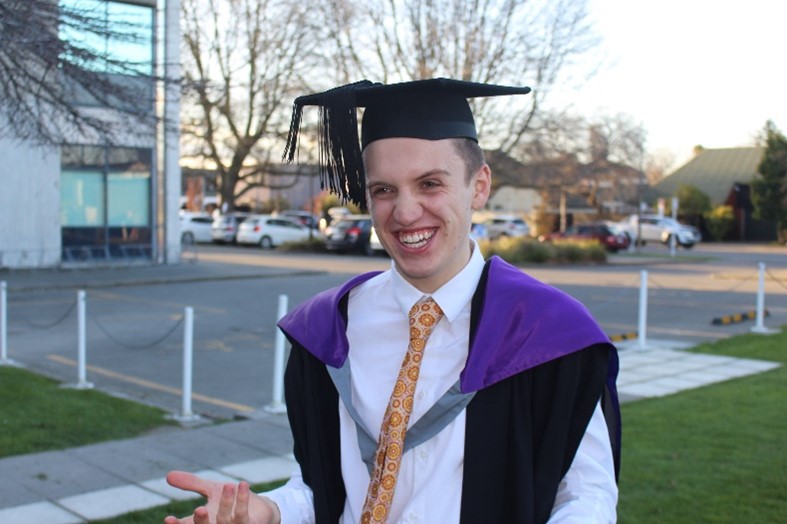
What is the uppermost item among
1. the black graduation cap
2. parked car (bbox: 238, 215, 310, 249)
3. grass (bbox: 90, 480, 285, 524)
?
the black graduation cap

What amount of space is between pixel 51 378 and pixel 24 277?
41.7ft

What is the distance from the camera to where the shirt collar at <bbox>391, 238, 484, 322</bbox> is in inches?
87.1

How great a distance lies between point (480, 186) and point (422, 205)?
0.24 m

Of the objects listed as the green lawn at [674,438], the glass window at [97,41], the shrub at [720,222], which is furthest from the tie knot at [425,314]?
the shrub at [720,222]

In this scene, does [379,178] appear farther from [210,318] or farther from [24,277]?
[24,277]

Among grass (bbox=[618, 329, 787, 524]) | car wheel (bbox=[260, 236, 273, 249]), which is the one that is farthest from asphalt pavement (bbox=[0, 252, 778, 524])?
car wheel (bbox=[260, 236, 273, 249])

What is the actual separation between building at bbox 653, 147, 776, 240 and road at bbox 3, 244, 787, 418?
32.5 metres

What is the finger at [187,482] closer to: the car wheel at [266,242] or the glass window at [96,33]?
the glass window at [96,33]

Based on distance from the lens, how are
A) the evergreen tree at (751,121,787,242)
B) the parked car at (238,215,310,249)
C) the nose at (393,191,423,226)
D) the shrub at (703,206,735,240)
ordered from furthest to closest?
the shrub at (703,206,735,240) → the evergreen tree at (751,121,787,242) → the parked car at (238,215,310,249) → the nose at (393,191,423,226)

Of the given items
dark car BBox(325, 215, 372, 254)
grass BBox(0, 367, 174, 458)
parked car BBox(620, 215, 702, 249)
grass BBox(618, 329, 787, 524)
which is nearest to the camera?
grass BBox(618, 329, 787, 524)

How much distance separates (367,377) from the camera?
2268 mm

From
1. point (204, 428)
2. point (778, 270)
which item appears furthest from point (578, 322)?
point (778, 270)

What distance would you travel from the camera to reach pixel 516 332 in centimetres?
210

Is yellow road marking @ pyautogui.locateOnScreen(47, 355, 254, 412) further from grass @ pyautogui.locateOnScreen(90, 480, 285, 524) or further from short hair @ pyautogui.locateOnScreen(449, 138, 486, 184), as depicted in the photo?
short hair @ pyautogui.locateOnScreen(449, 138, 486, 184)
